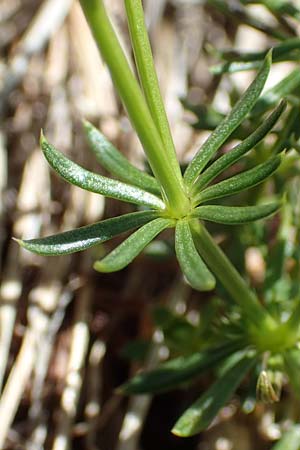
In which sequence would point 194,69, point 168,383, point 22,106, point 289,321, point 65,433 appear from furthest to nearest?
point 194,69 < point 22,106 < point 65,433 < point 168,383 < point 289,321

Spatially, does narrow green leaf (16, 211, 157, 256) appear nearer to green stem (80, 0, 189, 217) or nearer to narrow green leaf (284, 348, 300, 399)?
green stem (80, 0, 189, 217)

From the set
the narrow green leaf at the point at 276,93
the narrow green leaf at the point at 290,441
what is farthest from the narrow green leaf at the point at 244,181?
the narrow green leaf at the point at 290,441

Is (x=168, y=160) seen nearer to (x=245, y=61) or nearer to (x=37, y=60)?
(x=245, y=61)

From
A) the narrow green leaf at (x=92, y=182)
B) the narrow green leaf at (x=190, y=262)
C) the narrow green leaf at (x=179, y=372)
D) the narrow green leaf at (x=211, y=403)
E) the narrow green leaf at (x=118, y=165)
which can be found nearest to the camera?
the narrow green leaf at (x=190, y=262)

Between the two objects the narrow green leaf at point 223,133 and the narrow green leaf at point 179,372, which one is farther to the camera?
the narrow green leaf at point 179,372

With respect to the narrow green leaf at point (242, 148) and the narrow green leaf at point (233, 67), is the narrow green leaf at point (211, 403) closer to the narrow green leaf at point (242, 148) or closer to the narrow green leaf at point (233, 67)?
the narrow green leaf at point (242, 148)

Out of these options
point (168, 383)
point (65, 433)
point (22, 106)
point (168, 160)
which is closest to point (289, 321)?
point (168, 383)

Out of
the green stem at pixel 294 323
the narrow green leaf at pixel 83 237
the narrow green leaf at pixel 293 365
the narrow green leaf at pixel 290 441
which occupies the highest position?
the narrow green leaf at pixel 83 237
